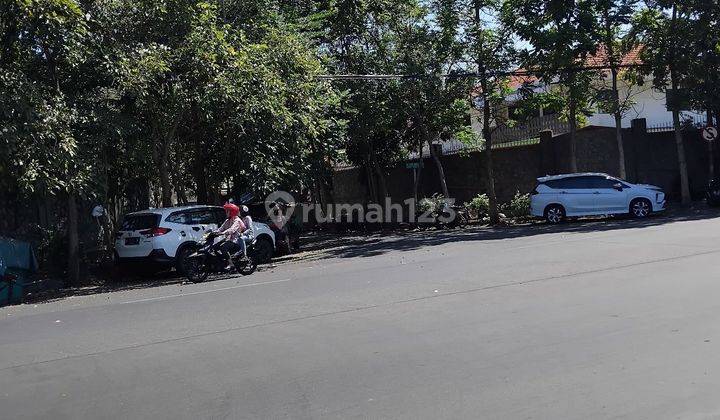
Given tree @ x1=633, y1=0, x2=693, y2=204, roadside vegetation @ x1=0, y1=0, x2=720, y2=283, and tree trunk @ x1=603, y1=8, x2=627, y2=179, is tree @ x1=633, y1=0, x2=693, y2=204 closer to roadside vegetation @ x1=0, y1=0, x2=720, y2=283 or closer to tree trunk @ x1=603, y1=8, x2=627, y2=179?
roadside vegetation @ x1=0, y1=0, x2=720, y2=283

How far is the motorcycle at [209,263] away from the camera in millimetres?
15438

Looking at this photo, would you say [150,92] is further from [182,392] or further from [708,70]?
[708,70]

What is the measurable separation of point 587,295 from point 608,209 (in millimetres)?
15353

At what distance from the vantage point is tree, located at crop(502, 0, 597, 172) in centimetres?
2433

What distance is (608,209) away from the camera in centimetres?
2417

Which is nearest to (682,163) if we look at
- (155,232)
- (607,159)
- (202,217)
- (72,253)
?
(607,159)

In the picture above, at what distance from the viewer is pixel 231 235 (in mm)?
15711

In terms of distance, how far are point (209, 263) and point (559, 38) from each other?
1493 cm

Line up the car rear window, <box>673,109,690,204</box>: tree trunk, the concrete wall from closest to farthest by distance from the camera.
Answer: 1. the car rear window
2. <box>673,109,690,204</box>: tree trunk
3. the concrete wall

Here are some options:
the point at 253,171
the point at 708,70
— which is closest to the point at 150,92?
the point at 253,171

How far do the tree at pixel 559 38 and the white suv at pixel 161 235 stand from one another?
13.4 metres

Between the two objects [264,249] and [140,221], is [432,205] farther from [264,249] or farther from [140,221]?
[140,221]

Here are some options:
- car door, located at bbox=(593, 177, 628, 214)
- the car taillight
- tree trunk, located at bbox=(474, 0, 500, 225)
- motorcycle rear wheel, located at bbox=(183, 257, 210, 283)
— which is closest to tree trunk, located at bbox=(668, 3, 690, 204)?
car door, located at bbox=(593, 177, 628, 214)

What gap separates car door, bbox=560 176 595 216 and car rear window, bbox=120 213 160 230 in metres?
14.4
